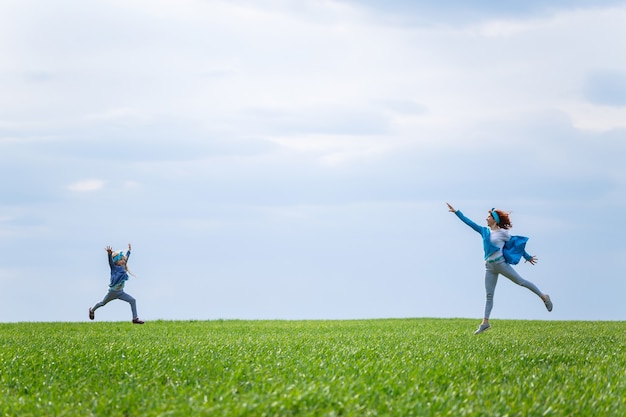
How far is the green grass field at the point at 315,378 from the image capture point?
23.4 ft

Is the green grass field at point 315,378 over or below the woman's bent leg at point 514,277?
below

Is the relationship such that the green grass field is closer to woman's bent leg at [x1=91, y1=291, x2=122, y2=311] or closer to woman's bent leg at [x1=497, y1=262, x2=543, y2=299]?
woman's bent leg at [x1=497, y1=262, x2=543, y2=299]

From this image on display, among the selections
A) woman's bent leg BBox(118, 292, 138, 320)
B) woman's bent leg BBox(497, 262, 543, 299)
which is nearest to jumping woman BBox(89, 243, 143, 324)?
woman's bent leg BBox(118, 292, 138, 320)

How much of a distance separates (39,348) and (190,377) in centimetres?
493

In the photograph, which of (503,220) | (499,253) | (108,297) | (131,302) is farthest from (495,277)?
(108,297)

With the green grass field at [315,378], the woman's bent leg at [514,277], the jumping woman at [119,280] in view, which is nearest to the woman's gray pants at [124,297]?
the jumping woman at [119,280]

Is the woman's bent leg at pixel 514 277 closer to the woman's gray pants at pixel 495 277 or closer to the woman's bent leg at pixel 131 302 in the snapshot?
the woman's gray pants at pixel 495 277

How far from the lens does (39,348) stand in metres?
12.6

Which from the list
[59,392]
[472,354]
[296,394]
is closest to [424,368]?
[472,354]

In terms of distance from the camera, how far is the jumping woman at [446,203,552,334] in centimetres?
1655

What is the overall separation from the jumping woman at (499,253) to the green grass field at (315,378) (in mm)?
3167

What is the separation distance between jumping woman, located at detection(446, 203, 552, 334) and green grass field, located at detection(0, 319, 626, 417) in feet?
10.4

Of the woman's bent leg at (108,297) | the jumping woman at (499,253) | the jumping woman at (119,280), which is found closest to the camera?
the jumping woman at (499,253)

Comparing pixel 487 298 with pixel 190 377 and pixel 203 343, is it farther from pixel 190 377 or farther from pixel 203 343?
pixel 190 377
